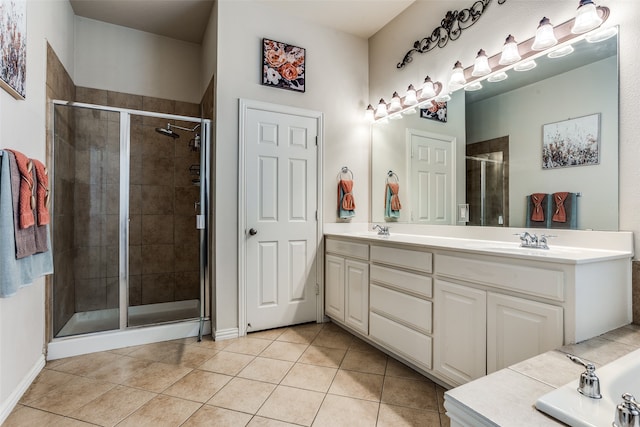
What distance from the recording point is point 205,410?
167 centimetres

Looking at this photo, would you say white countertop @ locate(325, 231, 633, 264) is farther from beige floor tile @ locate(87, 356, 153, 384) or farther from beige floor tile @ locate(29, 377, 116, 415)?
beige floor tile @ locate(29, 377, 116, 415)

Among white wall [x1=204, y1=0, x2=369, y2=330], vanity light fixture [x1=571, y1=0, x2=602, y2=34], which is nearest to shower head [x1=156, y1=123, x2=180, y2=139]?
white wall [x1=204, y1=0, x2=369, y2=330]

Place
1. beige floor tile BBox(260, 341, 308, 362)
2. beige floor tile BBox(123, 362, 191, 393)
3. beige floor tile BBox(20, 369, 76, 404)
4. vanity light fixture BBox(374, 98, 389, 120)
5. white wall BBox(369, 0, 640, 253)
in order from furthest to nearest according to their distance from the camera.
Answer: vanity light fixture BBox(374, 98, 389, 120) < beige floor tile BBox(260, 341, 308, 362) < beige floor tile BBox(123, 362, 191, 393) < beige floor tile BBox(20, 369, 76, 404) < white wall BBox(369, 0, 640, 253)

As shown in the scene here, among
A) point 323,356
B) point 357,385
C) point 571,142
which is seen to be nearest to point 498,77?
point 571,142

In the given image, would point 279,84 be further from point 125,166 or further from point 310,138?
point 125,166

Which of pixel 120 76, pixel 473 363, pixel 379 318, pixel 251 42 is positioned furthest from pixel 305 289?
pixel 120 76

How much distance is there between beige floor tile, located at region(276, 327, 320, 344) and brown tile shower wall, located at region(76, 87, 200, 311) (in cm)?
86

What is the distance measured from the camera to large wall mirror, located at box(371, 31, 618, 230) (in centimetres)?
162

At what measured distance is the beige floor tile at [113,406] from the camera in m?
1.60

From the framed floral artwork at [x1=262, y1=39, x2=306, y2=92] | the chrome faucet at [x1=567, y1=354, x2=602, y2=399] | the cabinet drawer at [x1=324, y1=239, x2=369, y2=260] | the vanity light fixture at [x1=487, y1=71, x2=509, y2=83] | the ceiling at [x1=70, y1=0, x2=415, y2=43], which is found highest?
the ceiling at [x1=70, y1=0, x2=415, y2=43]

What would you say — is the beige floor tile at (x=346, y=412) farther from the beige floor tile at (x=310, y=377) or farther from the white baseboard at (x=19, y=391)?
the white baseboard at (x=19, y=391)

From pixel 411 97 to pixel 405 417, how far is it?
2329 mm

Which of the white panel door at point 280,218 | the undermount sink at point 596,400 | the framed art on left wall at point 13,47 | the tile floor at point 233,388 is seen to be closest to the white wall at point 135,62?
the white panel door at point 280,218

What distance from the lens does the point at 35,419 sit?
62.5 inches
